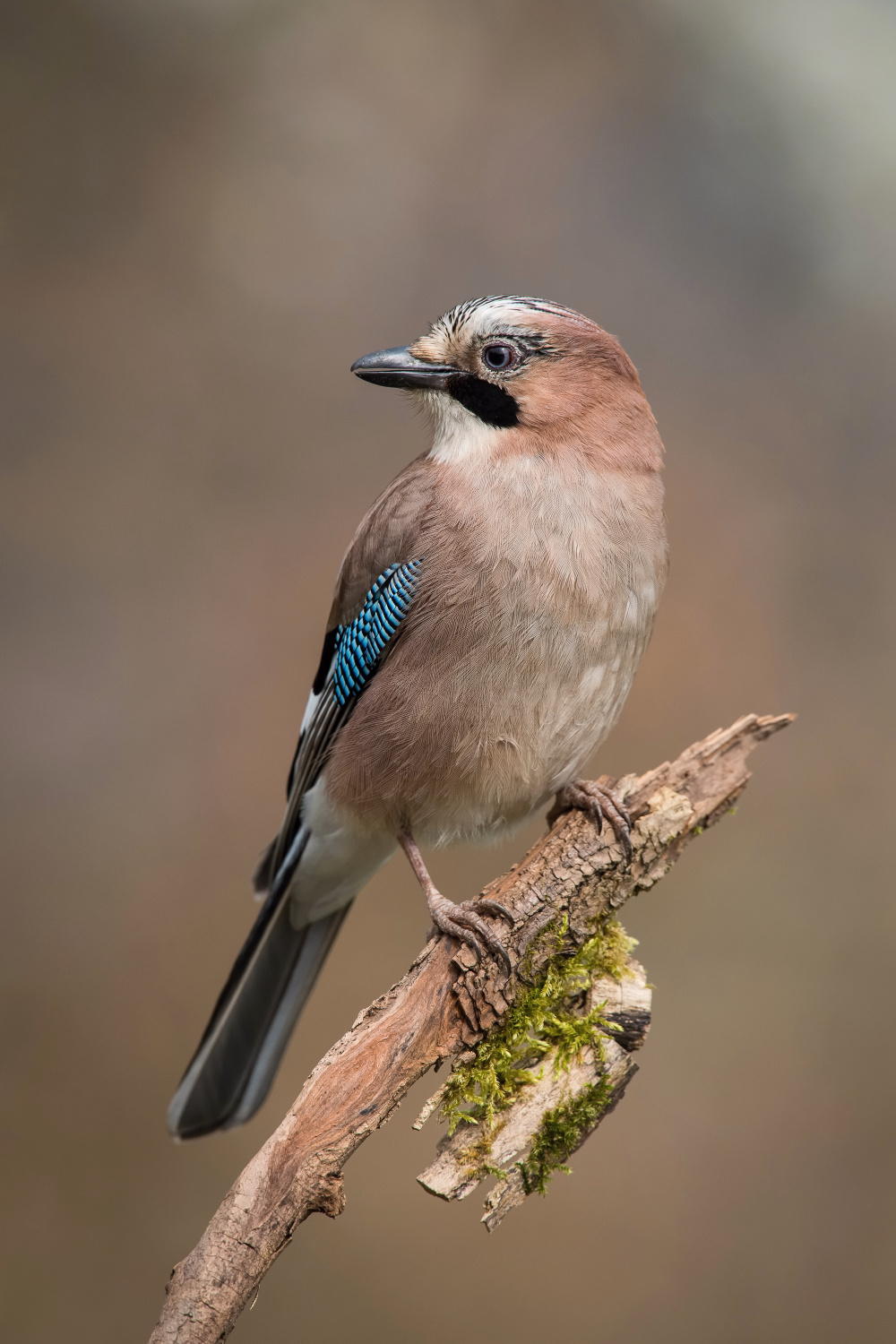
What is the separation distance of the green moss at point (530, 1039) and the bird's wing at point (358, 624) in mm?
925

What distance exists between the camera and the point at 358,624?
302 cm

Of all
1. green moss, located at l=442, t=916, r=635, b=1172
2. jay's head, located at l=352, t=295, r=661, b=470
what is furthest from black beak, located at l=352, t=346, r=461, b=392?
green moss, located at l=442, t=916, r=635, b=1172

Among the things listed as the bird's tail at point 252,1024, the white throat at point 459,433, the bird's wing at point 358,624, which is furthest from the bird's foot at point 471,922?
the white throat at point 459,433

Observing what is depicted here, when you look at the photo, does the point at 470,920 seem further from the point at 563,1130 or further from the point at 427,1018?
the point at 563,1130

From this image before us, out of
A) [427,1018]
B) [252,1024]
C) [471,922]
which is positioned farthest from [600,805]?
[252,1024]

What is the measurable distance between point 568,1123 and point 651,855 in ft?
2.36

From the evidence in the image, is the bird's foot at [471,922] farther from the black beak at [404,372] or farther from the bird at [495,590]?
the black beak at [404,372]

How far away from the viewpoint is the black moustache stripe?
2.81m

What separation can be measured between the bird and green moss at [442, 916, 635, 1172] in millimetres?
186

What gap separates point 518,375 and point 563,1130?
192cm

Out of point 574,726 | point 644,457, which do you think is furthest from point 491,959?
point 644,457

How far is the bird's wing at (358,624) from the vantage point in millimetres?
2859

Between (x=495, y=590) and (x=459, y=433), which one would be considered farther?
(x=459, y=433)

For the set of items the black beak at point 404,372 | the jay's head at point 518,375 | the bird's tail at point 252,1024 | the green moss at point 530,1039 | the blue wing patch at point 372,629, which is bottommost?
the green moss at point 530,1039
